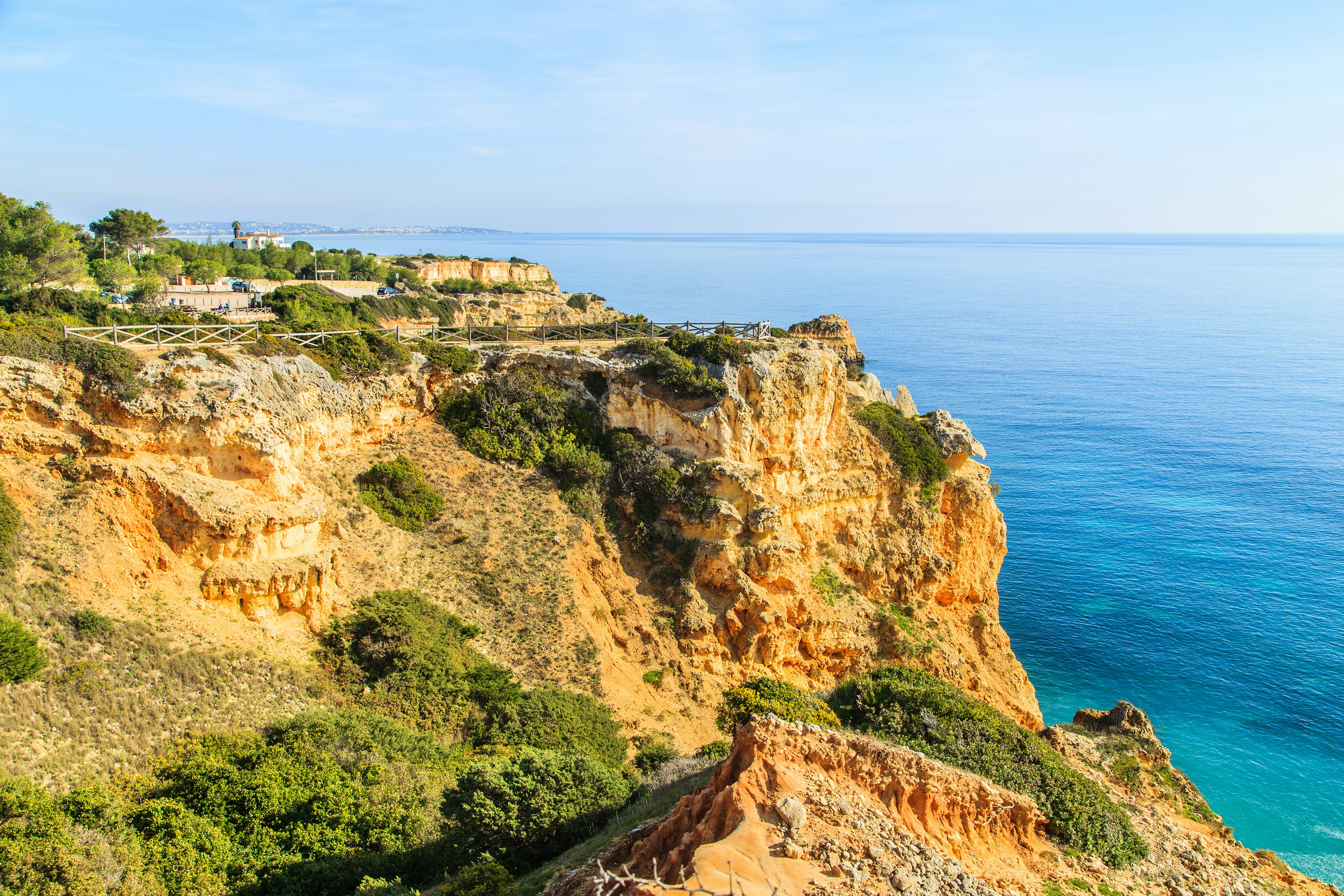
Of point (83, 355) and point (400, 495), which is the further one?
point (400, 495)

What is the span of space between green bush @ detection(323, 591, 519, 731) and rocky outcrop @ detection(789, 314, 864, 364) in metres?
54.5

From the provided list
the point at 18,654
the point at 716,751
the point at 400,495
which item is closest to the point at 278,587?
the point at 18,654

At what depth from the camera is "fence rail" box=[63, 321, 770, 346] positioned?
24.8 metres

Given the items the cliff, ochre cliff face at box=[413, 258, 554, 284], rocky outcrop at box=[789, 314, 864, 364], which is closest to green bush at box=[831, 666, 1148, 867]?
the cliff

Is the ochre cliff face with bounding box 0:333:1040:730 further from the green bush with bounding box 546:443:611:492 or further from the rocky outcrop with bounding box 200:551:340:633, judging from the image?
the green bush with bounding box 546:443:611:492

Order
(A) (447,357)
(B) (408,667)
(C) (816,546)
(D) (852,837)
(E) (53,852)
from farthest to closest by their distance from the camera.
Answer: (A) (447,357) → (C) (816,546) → (B) (408,667) → (E) (53,852) → (D) (852,837)

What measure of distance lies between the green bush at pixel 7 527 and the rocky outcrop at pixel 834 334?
6066cm

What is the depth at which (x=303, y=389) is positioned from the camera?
85.4 feet

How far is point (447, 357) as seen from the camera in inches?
1218

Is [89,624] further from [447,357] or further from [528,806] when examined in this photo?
[447,357]

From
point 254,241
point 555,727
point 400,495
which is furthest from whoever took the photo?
point 254,241

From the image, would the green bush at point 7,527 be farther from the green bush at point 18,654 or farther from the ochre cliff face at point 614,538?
the green bush at point 18,654

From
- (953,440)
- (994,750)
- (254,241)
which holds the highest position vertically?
(254,241)

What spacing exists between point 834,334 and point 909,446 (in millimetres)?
42999
